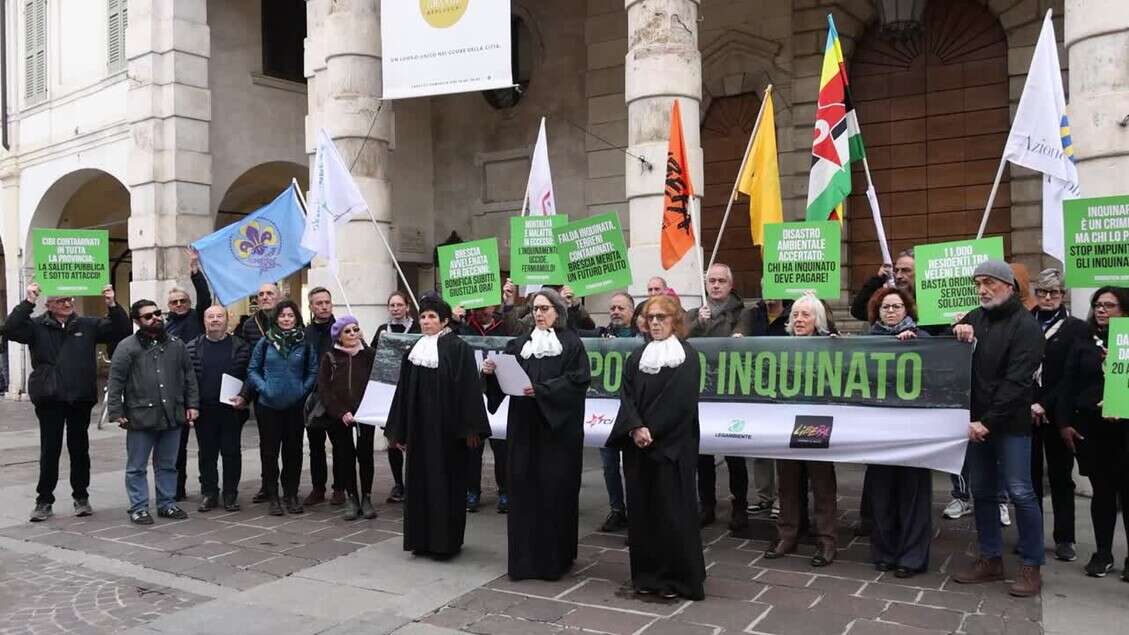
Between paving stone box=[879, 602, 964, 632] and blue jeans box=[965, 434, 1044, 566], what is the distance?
73cm

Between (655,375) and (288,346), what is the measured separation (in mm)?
3795

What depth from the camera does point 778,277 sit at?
7047mm

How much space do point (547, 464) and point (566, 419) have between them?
0.32m

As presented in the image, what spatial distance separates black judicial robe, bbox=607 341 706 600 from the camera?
5449mm

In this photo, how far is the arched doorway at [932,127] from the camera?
1207 centimetres

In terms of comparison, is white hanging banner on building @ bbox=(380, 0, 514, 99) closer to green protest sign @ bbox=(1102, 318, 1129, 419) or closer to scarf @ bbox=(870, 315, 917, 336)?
scarf @ bbox=(870, 315, 917, 336)

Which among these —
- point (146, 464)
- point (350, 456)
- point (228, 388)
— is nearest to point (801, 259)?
point (350, 456)

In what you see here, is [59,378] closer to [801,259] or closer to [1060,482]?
[801,259]

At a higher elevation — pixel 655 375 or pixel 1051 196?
pixel 1051 196

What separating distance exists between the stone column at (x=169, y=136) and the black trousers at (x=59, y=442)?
7149mm

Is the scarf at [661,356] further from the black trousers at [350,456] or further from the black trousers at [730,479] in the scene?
the black trousers at [350,456]

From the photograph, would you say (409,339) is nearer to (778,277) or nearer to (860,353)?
(778,277)

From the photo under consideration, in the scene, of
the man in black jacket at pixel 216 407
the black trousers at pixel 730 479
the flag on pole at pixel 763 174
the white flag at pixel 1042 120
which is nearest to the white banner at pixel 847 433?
the black trousers at pixel 730 479

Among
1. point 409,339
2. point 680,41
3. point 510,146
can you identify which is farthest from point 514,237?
point 510,146
